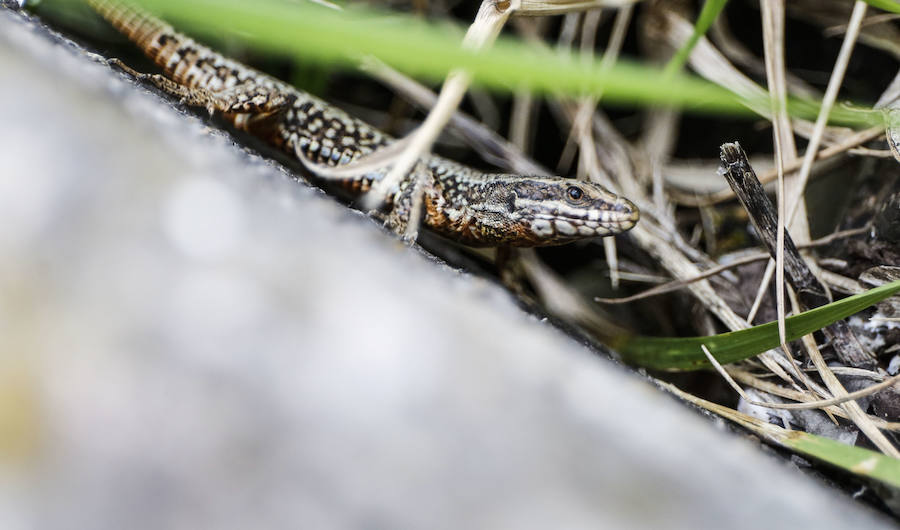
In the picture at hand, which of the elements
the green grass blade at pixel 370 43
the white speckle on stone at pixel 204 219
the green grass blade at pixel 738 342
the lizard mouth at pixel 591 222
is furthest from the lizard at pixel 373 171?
the green grass blade at pixel 370 43

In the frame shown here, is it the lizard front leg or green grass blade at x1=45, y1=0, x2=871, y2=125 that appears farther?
the lizard front leg

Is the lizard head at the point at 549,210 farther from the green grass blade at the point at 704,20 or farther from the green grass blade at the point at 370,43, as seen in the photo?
the green grass blade at the point at 370,43

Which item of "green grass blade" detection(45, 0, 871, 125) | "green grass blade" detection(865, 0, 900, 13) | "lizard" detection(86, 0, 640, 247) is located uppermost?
"green grass blade" detection(865, 0, 900, 13)

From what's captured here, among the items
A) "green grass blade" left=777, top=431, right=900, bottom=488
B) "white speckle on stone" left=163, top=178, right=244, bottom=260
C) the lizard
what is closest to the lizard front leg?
the lizard

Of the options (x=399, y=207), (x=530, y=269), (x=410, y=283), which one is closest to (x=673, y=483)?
(x=410, y=283)

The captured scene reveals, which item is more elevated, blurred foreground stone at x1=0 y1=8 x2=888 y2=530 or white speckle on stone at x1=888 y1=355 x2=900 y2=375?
white speckle on stone at x1=888 y1=355 x2=900 y2=375

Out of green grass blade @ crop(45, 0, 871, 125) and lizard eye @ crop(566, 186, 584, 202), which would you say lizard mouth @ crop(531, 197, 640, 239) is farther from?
green grass blade @ crop(45, 0, 871, 125)
